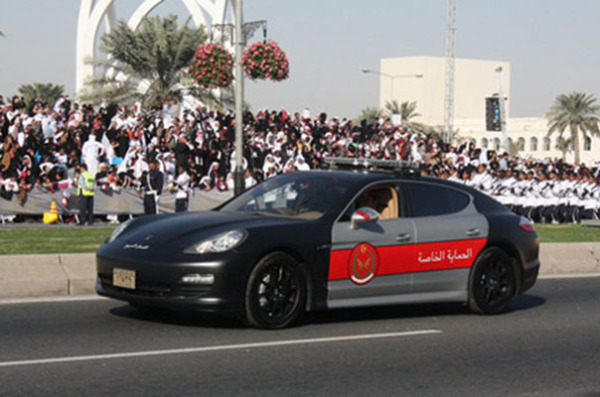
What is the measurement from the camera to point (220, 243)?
852 centimetres

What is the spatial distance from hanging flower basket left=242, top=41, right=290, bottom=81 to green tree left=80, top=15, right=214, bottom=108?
36.0 feet

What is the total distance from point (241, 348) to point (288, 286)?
3.33 ft

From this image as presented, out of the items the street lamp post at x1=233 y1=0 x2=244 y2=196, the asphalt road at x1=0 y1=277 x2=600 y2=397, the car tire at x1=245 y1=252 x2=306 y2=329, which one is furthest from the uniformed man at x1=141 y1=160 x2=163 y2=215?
the car tire at x1=245 y1=252 x2=306 y2=329

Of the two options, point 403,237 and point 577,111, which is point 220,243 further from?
point 577,111

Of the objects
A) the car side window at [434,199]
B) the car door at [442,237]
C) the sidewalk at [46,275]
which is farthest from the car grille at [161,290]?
the sidewalk at [46,275]

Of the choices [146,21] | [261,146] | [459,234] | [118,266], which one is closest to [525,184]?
[261,146]

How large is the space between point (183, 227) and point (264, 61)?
22.2 meters

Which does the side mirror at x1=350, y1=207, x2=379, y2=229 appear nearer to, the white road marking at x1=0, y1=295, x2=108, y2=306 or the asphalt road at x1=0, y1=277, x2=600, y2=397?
the asphalt road at x1=0, y1=277, x2=600, y2=397

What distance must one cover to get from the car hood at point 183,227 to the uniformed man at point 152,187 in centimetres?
1334

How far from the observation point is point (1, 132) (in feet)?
79.6

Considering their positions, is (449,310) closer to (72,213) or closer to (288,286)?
(288,286)

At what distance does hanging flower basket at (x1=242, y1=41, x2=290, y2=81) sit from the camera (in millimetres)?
30578

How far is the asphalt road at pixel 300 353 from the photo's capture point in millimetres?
6637

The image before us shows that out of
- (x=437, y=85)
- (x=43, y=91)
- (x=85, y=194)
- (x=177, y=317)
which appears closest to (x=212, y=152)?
(x=85, y=194)
